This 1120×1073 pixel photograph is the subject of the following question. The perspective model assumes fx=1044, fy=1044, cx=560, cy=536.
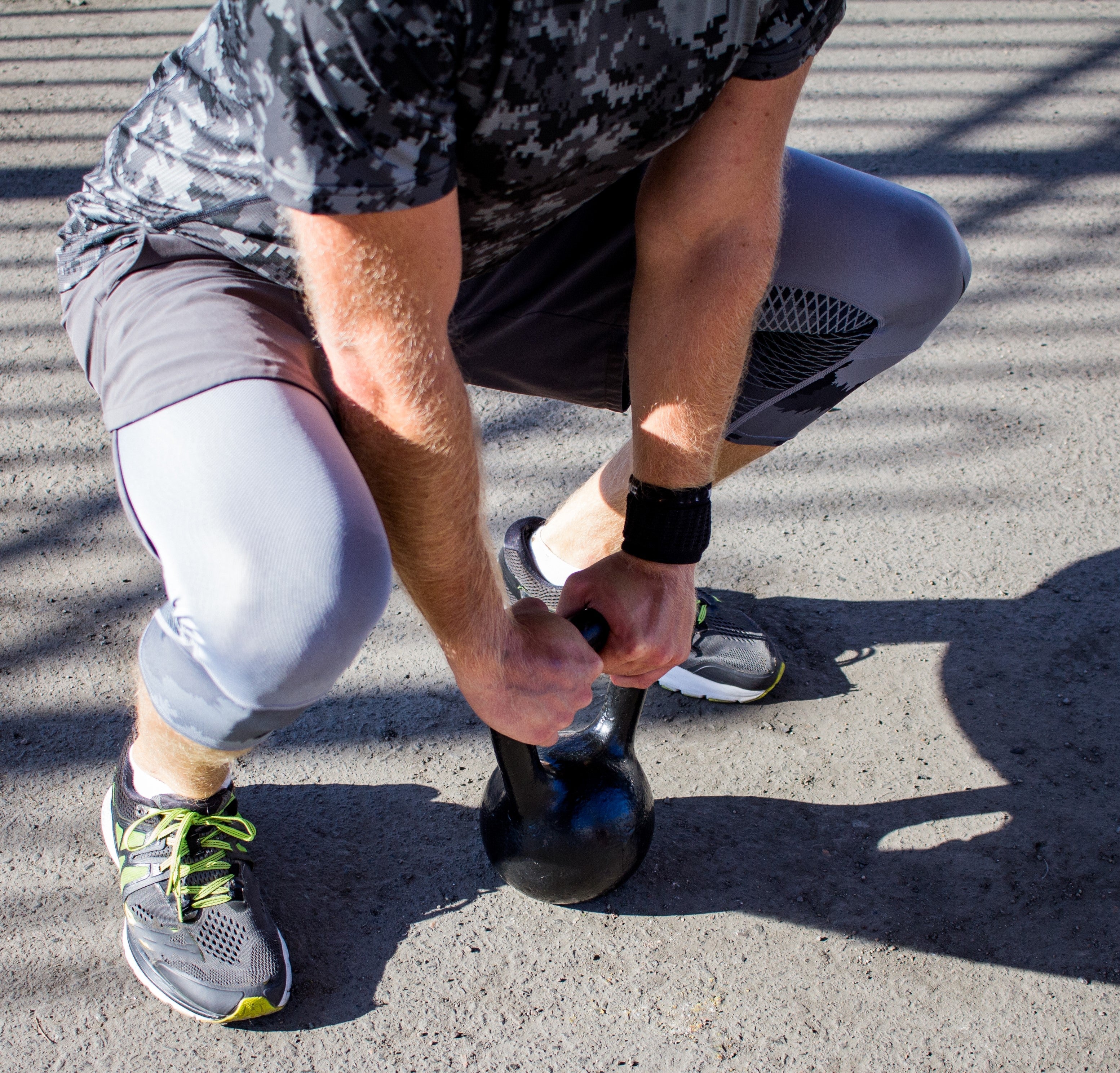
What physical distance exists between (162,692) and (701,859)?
0.97 m

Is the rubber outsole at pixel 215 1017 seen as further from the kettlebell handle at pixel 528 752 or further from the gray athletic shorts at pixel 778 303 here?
the gray athletic shorts at pixel 778 303

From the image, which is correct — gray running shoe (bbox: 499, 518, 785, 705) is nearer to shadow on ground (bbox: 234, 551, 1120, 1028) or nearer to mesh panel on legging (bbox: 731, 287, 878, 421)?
shadow on ground (bbox: 234, 551, 1120, 1028)

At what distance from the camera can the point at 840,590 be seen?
7.63ft

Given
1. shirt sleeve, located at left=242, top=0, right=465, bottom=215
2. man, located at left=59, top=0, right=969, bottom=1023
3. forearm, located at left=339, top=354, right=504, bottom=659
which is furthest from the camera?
forearm, located at left=339, top=354, right=504, bottom=659

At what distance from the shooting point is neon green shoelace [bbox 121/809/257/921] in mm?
1653

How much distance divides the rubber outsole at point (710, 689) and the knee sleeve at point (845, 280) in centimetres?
56

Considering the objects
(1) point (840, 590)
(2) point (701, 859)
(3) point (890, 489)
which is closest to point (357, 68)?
(2) point (701, 859)

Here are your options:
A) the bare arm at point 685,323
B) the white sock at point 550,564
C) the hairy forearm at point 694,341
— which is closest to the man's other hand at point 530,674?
the bare arm at point 685,323

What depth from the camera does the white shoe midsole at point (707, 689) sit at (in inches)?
81.7

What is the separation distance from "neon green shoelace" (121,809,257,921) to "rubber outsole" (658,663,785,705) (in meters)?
0.88

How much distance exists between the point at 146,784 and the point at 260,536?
701 mm

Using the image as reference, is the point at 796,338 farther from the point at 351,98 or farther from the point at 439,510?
the point at 351,98

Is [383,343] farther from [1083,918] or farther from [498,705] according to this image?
[1083,918]

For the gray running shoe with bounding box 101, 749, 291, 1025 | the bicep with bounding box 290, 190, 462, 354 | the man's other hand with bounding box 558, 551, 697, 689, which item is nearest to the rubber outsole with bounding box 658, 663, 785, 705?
the man's other hand with bounding box 558, 551, 697, 689
